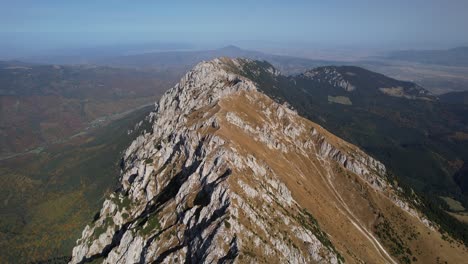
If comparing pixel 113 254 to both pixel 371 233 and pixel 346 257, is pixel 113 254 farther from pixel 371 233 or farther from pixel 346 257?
pixel 371 233

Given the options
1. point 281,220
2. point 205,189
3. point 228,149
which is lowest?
point 281,220

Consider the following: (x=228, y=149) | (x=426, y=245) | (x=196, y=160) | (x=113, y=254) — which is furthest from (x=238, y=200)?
(x=426, y=245)

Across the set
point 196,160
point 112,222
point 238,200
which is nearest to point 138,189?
point 112,222

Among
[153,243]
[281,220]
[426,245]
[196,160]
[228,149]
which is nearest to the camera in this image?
[153,243]

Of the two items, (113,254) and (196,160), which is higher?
(196,160)

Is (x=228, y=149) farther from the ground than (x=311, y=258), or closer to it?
farther from the ground

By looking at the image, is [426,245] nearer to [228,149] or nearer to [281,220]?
[281,220]

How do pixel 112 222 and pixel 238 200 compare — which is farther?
pixel 112 222

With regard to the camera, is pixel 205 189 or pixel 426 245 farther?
pixel 426 245

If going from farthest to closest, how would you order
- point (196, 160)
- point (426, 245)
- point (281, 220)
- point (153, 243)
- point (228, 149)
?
point (426, 245), point (196, 160), point (228, 149), point (281, 220), point (153, 243)
